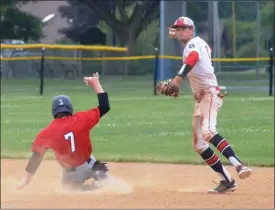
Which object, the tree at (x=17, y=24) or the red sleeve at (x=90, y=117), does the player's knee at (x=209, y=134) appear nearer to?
the red sleeve at (x=90, y=117)

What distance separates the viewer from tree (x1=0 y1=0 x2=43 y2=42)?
4219 centimetres

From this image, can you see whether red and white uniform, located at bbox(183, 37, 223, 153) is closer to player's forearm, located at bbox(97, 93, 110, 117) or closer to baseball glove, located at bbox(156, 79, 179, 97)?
baseball glove, located at bbox(156, 79, 179, 97)

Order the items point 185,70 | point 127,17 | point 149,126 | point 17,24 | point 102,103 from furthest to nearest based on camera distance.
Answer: point 127,17, point 17,24, point 149,126, point 185,70, point 102,103

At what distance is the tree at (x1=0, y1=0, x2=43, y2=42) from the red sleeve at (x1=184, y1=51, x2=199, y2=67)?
33748mm

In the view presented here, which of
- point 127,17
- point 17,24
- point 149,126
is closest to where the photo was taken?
point 149,126

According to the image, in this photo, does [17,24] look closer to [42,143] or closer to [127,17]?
[127,17]

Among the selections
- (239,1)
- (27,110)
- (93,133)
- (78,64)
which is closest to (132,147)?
(93,133)

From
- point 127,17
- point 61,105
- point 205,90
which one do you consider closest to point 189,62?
point 205,90

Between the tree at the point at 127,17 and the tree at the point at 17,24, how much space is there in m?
2.82

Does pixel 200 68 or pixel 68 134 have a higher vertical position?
pixel 200 68

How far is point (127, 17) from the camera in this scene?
46.4 meters

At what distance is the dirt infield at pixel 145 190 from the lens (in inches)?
313

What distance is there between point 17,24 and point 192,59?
3568 centimetres

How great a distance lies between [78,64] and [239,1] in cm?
849
